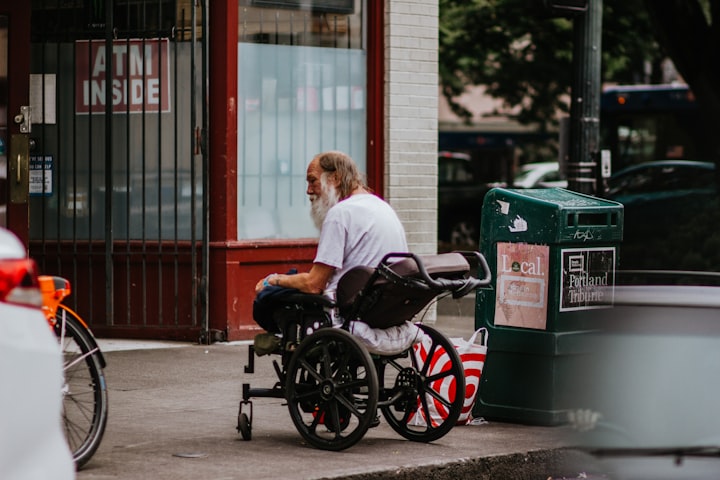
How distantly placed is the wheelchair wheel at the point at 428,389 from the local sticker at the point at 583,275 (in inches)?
35.4

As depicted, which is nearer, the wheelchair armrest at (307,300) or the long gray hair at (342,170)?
the wheelchair armrest at (307,300)

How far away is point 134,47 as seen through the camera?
1072 cm

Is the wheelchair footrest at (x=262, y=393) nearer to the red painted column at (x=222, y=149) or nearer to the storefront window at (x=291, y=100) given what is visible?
the red painted column at (x=222, y=149)

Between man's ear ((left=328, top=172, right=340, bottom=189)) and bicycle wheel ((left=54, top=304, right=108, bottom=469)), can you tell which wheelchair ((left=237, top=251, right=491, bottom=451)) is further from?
bicycle wheel ((left=54, top=304, right=108, bottom=469))

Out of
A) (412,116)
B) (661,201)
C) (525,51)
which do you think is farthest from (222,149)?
(525,51)

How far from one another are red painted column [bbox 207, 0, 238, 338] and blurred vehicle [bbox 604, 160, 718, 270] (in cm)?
1024

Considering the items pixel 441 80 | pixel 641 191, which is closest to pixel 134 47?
pixel 641 191


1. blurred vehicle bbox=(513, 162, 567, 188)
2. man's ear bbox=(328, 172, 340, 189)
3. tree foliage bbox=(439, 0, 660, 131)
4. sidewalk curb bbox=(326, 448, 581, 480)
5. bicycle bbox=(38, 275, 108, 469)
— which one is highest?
tree foliage bbox=(439, 0, 660, 131)

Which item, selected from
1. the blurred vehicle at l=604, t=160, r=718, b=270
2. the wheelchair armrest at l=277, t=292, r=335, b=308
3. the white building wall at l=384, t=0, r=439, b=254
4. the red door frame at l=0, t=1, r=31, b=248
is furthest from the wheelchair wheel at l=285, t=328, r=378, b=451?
the blurred vehicle at l=604, t=160, r=718, b=270

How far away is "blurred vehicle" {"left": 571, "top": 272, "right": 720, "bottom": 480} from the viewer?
343cm

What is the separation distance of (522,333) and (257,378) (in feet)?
7.26

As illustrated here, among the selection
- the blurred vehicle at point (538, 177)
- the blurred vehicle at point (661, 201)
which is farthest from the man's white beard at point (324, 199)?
the blurred vehicle at point (538, 177)

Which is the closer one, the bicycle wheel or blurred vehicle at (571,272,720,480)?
blurred vehicle at (571,272,720,480)

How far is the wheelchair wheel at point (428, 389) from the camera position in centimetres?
694
